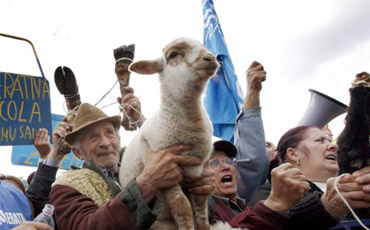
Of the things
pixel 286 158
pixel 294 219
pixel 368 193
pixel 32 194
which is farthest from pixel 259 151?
pixel 32 194

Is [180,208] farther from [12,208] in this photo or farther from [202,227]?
[12,208]

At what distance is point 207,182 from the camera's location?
207 centimetres

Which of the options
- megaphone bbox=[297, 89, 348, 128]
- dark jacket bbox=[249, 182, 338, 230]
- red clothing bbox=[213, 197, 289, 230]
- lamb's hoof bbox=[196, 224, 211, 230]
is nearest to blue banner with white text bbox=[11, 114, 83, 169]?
megaphone bbox=[297, 89, 348, 128]

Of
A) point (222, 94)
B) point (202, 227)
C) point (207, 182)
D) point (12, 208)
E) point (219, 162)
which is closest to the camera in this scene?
point (202, 227)

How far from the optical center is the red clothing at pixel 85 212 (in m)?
1.93

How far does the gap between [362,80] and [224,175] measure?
6.23 feet

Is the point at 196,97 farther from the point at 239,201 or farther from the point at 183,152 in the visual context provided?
the point at 239,201

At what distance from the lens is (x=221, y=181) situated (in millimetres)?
3447

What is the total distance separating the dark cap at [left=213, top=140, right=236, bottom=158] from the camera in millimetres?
3562

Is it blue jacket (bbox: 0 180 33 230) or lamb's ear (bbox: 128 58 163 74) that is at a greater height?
lamb's ear (bbox: 128 58 163 74)

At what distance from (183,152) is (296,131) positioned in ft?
7.04

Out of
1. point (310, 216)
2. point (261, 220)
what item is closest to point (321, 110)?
point (310, 216)

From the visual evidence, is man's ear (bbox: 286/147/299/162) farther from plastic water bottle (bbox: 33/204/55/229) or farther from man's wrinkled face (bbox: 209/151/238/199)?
plastic water bottle (bbox: 33/204/55/229)

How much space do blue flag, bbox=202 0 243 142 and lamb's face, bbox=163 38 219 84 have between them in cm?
309
